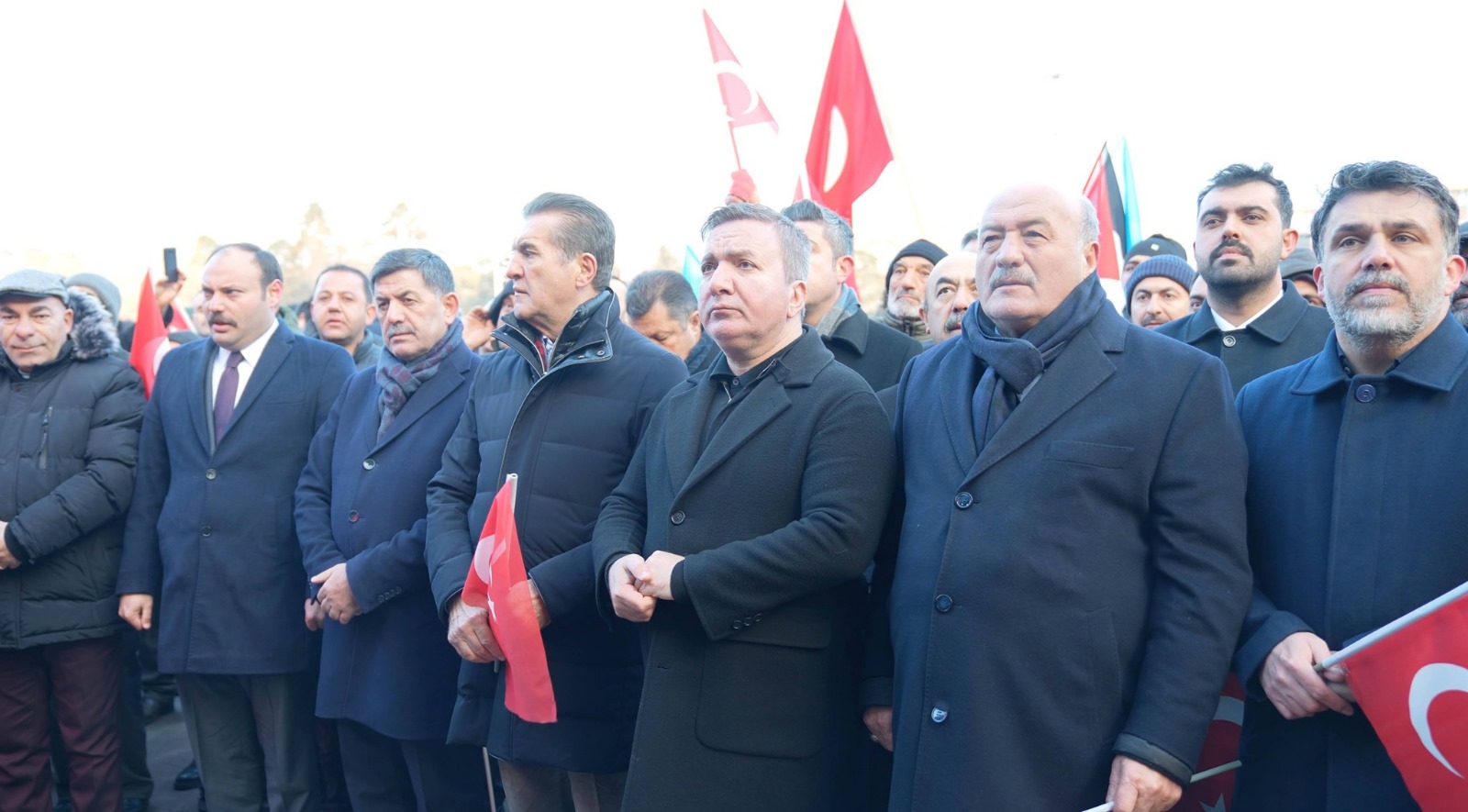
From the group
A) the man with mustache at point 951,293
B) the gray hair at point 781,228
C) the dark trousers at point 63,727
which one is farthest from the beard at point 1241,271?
the dark trousers at point 63,727

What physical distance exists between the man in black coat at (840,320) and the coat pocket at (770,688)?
1537 millimetres

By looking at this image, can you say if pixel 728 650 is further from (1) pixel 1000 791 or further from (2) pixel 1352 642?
(2) pixel 1352 642

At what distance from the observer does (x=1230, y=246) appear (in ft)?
13.4

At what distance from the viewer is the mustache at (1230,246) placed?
408cm

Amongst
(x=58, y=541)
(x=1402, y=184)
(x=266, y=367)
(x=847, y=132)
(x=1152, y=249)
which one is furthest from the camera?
(x=847, y=132)

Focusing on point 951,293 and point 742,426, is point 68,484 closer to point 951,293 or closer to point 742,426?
point 742,426

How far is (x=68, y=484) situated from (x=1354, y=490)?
15.8ft

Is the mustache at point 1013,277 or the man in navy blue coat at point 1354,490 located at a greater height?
the mustache at point 1013,277

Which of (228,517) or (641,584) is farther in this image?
(228,517)

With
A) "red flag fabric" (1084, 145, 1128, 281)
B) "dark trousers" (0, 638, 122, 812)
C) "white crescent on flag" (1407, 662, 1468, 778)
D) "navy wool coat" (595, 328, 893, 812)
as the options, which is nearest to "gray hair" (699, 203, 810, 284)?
"navy wool coat" (595, 328, 893, 812)

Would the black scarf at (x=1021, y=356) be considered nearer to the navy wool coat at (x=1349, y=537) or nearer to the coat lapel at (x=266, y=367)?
the navy wool coat at (x=1349, y=537)

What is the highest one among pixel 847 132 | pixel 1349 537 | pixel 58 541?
pixel 847 132

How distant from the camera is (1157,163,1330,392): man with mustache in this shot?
3.95 metres

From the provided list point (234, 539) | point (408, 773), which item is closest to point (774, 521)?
point (408, 773)
